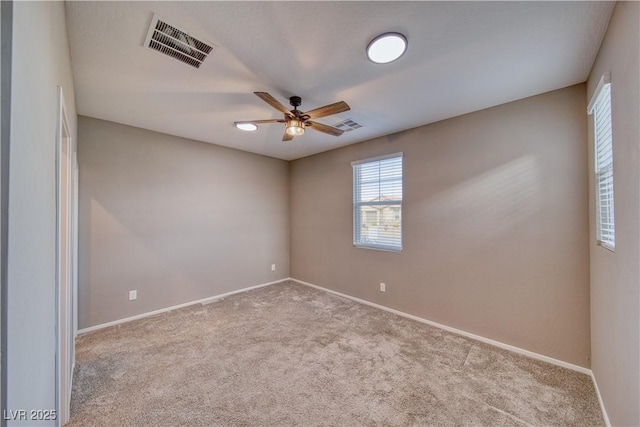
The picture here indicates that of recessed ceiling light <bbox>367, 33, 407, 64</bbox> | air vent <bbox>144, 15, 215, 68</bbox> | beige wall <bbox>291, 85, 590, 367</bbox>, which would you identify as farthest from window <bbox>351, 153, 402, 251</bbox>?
air vent <bbox>144, 15, 215, 68</bbox>

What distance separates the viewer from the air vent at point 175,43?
1.57 m

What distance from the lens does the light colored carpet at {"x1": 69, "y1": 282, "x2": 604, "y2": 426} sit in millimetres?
1717

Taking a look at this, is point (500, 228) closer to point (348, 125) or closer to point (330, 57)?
point (348, 125)

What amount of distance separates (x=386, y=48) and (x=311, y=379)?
102 inches

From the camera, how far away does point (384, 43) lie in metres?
1.67

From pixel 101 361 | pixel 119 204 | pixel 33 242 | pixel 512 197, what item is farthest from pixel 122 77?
pixel 512 197

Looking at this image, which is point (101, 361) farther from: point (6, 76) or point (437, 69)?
point (437, 69)

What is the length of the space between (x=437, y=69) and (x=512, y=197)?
1.50 metres

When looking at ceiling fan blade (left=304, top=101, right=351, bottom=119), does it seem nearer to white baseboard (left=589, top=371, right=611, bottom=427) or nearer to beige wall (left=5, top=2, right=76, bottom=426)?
beige wall (left=5, top=2, right=76, bottom=426)

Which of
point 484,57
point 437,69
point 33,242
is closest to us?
point 33,242

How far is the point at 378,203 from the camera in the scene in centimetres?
372

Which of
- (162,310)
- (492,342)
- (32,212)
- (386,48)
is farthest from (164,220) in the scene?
(492,342)

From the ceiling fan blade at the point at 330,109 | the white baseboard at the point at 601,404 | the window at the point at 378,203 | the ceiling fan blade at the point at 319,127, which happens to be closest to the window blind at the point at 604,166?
the white baseboard at the point at 601,404

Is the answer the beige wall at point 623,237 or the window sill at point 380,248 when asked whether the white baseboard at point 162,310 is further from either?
the beige wall at point 623,237
